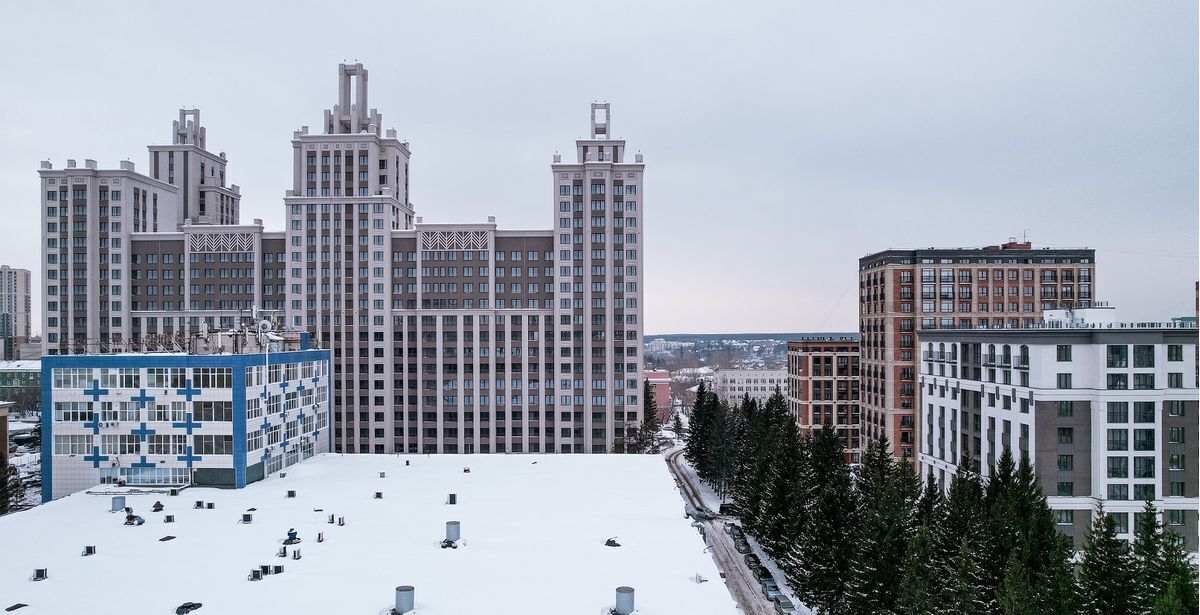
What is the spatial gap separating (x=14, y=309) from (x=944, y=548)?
18590 cm

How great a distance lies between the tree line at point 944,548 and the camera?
29.4 metres

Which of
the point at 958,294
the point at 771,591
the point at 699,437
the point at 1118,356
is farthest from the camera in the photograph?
the point at 699,437

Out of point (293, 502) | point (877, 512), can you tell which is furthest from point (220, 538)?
point (877, 512)

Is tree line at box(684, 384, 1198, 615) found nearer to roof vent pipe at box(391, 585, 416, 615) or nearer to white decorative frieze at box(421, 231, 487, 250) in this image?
roof vent pipe at box(391, 585, 416, 615)

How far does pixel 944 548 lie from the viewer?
37031 millimetres

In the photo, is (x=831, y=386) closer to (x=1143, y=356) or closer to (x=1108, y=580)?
(x=1143, y=356)

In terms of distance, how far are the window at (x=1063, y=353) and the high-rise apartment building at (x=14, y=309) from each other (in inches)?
6879

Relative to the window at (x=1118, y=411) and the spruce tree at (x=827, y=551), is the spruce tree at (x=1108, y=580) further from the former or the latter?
the window at (x=1118, y=411)

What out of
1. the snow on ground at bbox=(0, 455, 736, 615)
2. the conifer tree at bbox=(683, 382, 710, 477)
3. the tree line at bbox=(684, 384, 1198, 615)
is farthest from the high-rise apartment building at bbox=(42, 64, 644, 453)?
the snow on ground at bbox=(0, 455, 736, 615)

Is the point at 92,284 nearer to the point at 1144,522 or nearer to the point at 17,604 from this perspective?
the point at 17,604

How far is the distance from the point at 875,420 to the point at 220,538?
240ft

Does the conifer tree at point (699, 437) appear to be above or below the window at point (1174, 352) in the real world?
below

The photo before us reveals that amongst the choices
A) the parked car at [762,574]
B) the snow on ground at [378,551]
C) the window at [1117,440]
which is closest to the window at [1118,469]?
the window at [1117,440]

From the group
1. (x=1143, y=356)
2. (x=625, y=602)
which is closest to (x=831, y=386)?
(x=1143, y=356)
